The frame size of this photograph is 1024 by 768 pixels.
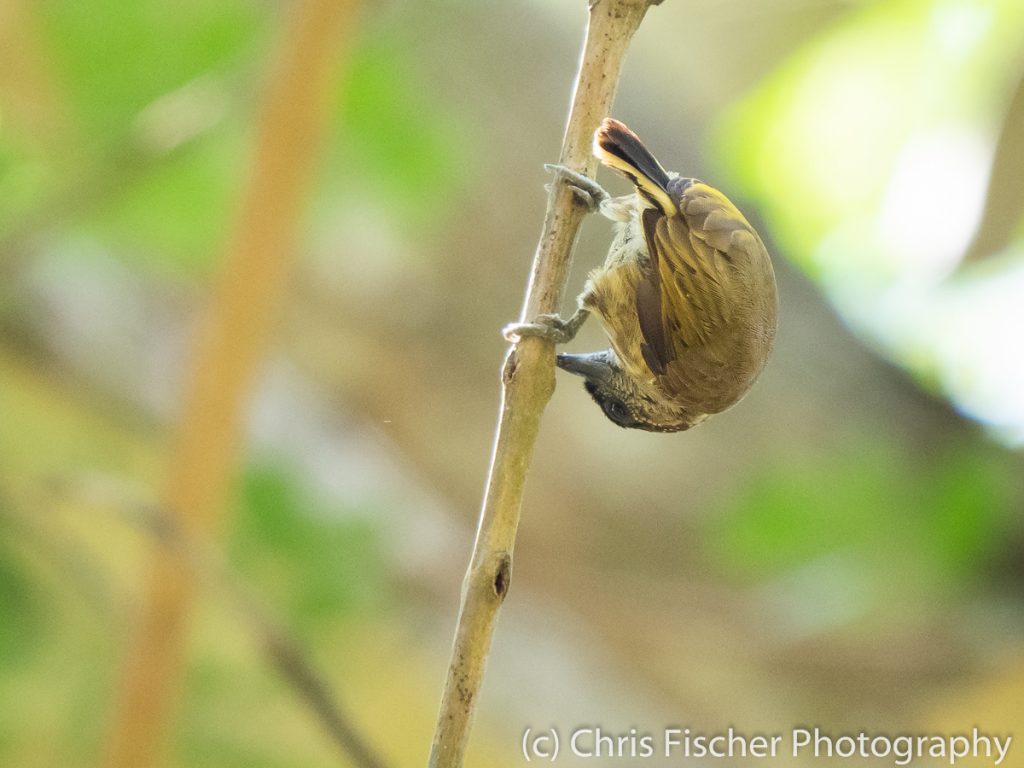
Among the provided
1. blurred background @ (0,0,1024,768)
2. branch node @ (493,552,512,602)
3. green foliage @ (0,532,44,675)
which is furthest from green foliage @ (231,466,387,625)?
branch node @ (493,552,512,602)

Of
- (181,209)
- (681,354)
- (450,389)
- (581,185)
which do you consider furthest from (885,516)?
(581,185)

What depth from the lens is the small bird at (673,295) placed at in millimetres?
825

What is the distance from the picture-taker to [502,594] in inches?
24.3

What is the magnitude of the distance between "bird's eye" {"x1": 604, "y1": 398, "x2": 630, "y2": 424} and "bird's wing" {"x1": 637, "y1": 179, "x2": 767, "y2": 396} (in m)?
0.09

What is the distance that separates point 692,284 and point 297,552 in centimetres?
106

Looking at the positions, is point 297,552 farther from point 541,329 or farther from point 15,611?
point 541,329

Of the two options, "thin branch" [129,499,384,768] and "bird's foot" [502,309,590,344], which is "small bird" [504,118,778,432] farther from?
"thin branch" [129,499,384,768]

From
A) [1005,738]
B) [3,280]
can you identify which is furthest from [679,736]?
[3,280]

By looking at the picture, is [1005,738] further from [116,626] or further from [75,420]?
[75,420]

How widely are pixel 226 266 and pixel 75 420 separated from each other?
158cm

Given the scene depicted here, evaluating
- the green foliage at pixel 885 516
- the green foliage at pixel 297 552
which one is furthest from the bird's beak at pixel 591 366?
the green foliage at pixel 885 516

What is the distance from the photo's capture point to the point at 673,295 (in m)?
0.91

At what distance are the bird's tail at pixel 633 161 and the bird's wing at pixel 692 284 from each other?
16mm

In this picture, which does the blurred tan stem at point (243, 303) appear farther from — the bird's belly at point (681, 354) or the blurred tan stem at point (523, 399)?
the blurred tan stem at point (523, 399)
